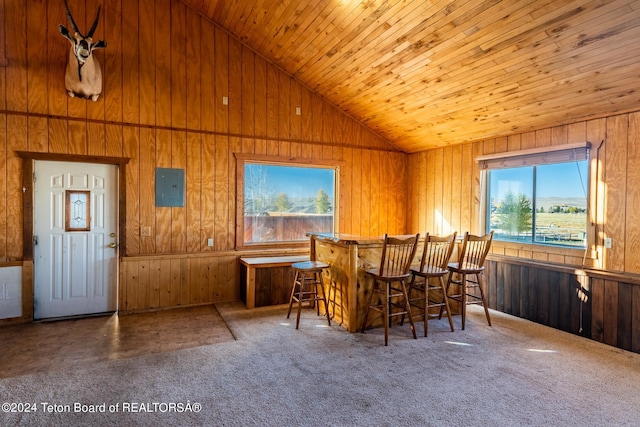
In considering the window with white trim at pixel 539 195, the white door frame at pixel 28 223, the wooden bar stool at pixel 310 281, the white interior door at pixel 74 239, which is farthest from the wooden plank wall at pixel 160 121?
the window with white trim at pixel 539 195

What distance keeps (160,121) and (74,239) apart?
5.79 ft

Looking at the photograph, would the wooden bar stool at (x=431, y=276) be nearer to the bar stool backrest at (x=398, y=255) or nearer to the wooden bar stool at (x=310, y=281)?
the bar stool backrest at (x=398, y=255)

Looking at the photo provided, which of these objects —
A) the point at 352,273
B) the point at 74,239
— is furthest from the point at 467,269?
the point at 74,239

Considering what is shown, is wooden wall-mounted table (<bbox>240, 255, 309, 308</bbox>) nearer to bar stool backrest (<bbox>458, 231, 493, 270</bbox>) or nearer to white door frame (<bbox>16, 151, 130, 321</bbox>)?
bar stool backrest (<bbox>458, 231, 493, 270</bbox>)

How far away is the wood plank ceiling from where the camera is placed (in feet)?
9.28

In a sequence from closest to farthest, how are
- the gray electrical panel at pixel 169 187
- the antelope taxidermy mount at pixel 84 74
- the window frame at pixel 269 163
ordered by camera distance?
1. the antelope taxidermy mount at pixel 84 74
2. the gray electrical panel at pixel 169 187
3. the window frame at pixel 269 163

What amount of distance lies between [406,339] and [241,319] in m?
1.89

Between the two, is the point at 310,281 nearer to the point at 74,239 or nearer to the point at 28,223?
the point at 74,239

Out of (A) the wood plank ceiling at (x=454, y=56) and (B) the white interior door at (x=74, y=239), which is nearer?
(A) the wood plank ceiling at (x=454, y=56)

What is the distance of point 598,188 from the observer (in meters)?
3.65

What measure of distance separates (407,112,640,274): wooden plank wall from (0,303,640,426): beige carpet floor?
93 centimetres

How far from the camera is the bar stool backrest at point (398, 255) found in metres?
3.48

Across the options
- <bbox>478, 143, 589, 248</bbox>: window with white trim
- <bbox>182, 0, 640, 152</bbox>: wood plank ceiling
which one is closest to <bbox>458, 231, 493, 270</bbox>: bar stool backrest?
<bbox>478, 143, 589, 248</bbox>: window with white trim

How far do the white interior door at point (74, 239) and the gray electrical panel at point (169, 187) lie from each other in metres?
0.51
